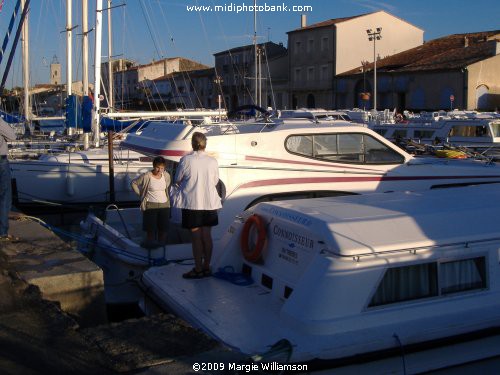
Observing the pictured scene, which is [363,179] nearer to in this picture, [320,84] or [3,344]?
[3,344]

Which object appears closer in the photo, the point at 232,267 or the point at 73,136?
the point at 232,267

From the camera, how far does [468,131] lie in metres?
25.4

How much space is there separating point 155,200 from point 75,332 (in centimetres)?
361

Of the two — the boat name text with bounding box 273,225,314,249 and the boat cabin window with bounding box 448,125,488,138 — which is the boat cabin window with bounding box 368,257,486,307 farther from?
the boat cabin window with bounding box 448,125,488,138

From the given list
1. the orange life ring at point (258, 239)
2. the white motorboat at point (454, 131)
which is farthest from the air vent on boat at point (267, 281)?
the white motorboat at point (454, 131)

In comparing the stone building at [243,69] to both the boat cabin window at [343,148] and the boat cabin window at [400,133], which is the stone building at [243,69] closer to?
the boat cabin window at [400,133]

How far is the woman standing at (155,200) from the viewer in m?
8.05

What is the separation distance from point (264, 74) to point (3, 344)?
200 feet

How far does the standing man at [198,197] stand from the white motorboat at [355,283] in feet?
0.83

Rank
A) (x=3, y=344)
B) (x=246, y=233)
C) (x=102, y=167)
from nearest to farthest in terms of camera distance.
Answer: (x=3, y=344) → (x=246, y=233) → (x=102, y=167)

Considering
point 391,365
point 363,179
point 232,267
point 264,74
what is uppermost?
point 264,74

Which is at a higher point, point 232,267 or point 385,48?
point 385,48

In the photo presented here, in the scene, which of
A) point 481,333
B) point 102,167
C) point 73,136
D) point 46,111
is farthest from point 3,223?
point 46,111

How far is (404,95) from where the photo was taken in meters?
53.6
